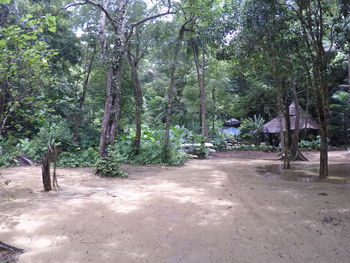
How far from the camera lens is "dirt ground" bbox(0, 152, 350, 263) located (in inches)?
133

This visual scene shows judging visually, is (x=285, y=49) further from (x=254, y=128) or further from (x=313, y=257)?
(x=254, y=128)

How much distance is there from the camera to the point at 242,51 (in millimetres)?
10125

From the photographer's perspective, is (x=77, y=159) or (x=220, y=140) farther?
(x=220, y=140)

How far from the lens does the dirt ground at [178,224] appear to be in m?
3.39

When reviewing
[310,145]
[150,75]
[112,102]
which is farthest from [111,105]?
[150,75]

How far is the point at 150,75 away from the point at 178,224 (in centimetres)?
2603

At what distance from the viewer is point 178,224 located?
Result: 4.36 metres

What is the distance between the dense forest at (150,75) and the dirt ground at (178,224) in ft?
3.99

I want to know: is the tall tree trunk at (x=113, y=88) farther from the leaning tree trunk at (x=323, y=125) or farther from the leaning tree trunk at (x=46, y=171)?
the leaning tree trunk at (x=323, y=125)

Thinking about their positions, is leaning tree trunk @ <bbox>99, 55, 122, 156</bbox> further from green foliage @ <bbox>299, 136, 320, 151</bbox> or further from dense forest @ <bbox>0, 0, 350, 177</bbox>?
green foliage @ <bbox>299, 136, 320, 151</bbox>

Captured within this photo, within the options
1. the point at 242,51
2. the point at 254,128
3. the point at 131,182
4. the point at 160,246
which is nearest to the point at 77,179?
the point at 131,182

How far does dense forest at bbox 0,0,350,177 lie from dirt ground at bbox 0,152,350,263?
1.22 m

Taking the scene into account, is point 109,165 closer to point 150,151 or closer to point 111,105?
point 111,105

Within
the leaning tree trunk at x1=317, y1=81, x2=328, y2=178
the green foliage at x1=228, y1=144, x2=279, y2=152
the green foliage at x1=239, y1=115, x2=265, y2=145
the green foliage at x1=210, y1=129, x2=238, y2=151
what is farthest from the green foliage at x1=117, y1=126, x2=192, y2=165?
the green foliage at x1=239, y1=115, x2=265, y2=145
